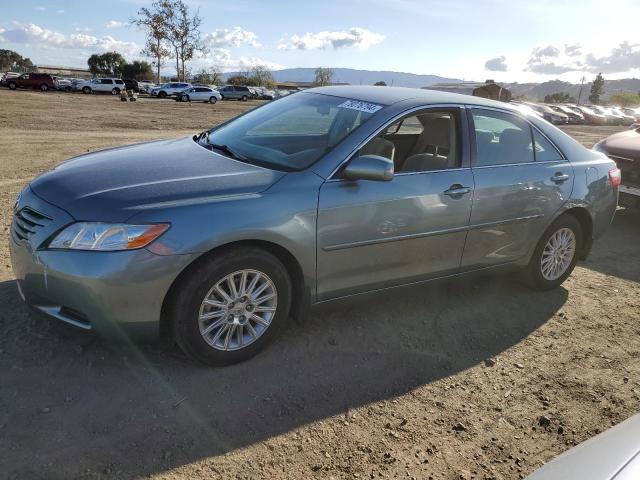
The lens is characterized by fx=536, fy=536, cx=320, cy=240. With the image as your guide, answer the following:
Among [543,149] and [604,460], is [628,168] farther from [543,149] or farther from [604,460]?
[604,460]

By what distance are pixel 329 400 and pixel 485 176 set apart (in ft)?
6.82

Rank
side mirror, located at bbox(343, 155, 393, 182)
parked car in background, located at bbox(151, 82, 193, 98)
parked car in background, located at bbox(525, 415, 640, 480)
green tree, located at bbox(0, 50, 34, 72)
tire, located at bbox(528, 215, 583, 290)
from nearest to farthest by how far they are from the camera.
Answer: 1. parked car in background, located at bbox(525, 415, 640, 480)
2. side mirror, located at bbox(343, 155, 393, 182)
3. tire, located at bbox(528, 215, 583, 290)
4. parked car in background, located at bbox(151, 82, 193, 98)
5. green tree, located at bbox(0, 50, 34, 72)

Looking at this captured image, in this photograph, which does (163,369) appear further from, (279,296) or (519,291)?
(519,291)

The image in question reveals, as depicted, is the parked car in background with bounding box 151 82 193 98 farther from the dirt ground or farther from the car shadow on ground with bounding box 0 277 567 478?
the car shadow on ground with bounding box 0 277 567 478

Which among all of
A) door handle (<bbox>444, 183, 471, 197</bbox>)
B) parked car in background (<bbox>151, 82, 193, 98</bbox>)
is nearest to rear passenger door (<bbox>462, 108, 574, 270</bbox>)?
door handle (<bbox>444, 183, 471, 197</bbox>)

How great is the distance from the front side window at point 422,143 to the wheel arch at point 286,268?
865 mm

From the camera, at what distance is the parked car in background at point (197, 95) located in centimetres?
4409

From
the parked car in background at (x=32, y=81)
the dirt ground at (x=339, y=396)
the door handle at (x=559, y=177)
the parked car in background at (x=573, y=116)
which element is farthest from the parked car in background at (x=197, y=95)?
the door handle at (x=559, y=177)

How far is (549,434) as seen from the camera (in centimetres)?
301

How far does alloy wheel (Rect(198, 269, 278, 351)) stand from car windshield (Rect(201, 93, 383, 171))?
78cm

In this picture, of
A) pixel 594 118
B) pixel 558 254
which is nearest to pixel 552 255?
pixel 558 254

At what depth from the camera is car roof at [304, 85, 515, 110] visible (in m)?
3.98

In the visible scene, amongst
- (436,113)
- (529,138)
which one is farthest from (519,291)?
(436,113)

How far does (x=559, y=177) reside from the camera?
4531 mm
